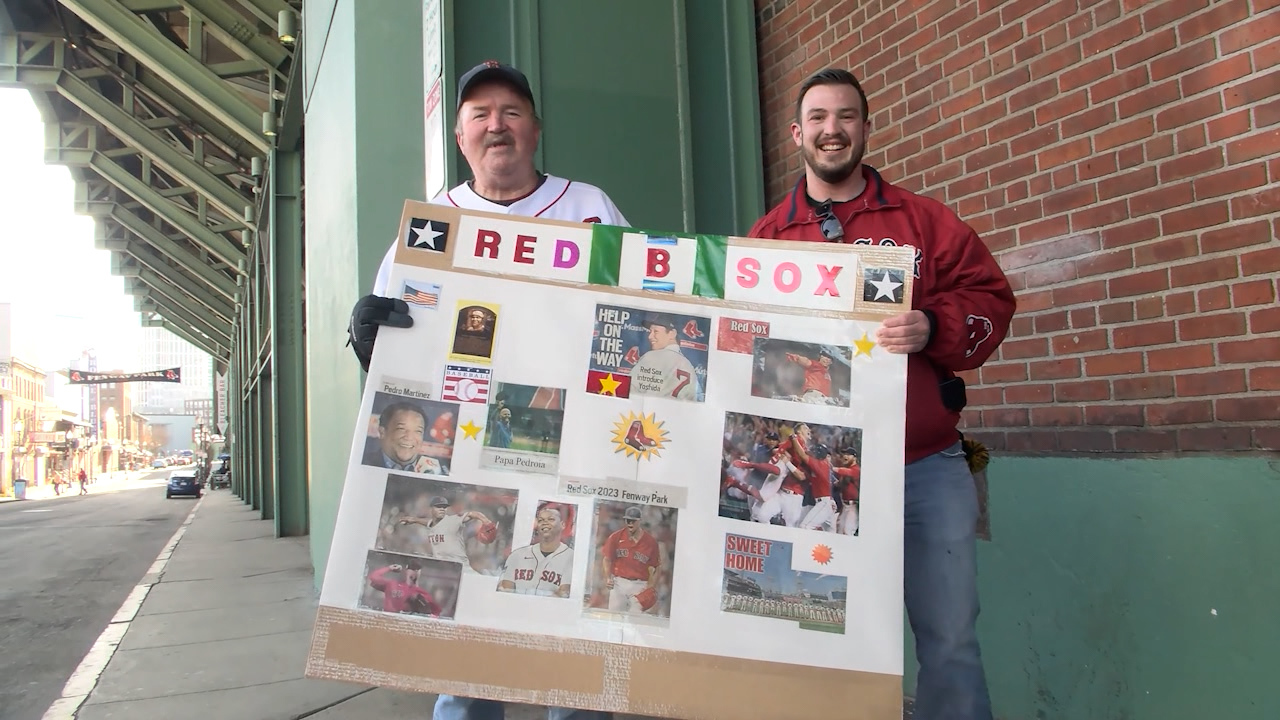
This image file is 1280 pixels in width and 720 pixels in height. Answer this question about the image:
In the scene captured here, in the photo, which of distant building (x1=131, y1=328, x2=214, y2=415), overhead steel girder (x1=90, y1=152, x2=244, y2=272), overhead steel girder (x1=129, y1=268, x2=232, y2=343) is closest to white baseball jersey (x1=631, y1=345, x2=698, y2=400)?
overhead steel girder (x1=90, y1=152, x2=244, y2=272)

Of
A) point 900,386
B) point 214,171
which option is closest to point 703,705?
point 900,386

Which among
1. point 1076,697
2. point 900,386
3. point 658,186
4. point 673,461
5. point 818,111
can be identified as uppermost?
point 658,186

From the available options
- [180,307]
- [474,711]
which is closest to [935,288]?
[474,711]

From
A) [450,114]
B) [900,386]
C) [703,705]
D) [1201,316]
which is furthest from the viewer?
[450,114]

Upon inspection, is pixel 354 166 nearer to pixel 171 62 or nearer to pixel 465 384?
pixel 465 384

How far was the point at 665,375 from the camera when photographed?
210 centimetres

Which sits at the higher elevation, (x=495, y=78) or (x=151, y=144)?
(x=151, y=144)

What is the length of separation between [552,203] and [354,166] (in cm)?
274

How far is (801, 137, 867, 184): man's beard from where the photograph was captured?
7.74 ft

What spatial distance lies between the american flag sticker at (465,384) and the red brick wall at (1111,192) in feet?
7.39

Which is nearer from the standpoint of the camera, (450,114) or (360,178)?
(450,114)

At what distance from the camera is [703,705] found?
6.31 ft

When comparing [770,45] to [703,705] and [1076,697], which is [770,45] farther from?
[703,705]

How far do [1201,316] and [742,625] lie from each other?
6.33 feet
